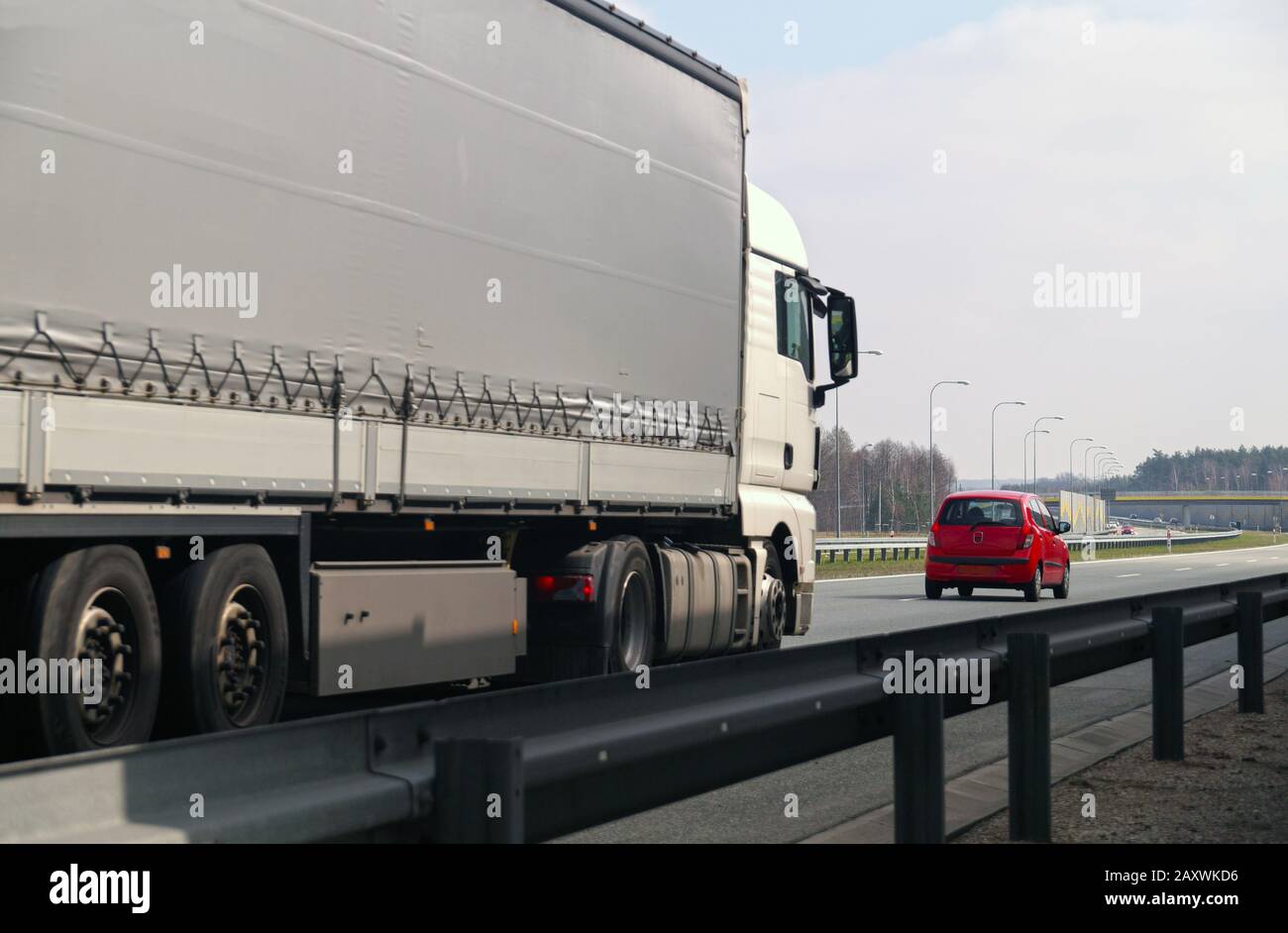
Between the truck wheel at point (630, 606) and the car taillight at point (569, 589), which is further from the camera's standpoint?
the truck wheel at point (630, 606)

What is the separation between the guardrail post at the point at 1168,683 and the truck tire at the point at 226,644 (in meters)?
4.42

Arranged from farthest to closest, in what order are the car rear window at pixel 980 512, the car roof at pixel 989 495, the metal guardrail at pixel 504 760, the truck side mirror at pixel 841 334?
the car rear window at pixel 980 512, the car roof at pixel 989 495, the truck side mirror at pixel 841 334, the metal guardrail at pixel 504 760

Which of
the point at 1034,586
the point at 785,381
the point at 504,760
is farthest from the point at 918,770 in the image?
the point at 1034,586

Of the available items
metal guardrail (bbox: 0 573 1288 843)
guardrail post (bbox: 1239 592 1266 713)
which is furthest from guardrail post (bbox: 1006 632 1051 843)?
guardrail post (bbox: 1239 592 1266 713)

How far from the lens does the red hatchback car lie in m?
26.8

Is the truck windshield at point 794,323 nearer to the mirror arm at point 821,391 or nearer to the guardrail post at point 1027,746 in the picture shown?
the mirror arm at point 821,391

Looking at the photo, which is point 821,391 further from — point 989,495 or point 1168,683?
point 989,495

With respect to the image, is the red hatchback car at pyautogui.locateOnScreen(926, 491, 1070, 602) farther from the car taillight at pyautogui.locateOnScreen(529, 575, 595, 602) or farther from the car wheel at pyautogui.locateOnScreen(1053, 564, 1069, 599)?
the car taillight at pyautogui.locateOnScreen(529, 575, 595, 602)

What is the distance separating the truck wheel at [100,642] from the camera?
6.65 m

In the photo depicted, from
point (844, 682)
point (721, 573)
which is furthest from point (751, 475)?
point (844, 682)

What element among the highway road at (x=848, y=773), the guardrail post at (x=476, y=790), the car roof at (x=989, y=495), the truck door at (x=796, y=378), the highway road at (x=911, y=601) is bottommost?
the highway road at (x=848, y=773)

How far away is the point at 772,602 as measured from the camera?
14.6m

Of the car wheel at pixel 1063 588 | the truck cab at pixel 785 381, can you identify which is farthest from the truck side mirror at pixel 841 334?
the car wheel at pixel 1063 588
